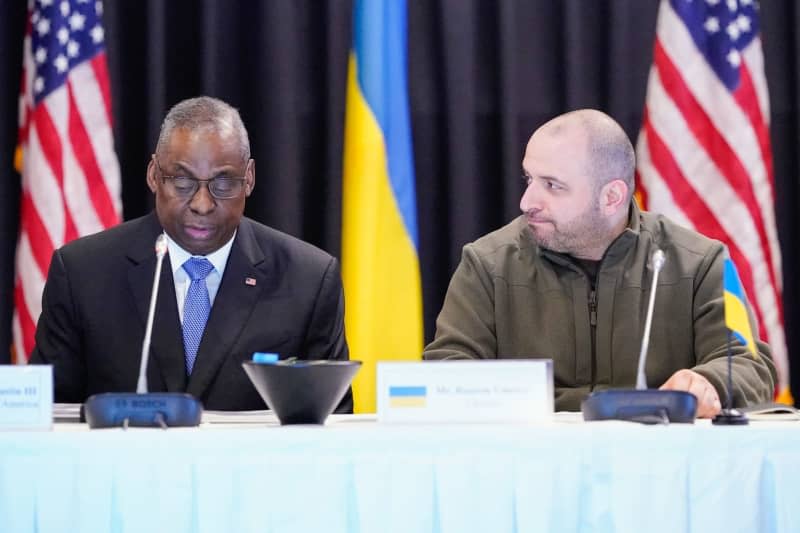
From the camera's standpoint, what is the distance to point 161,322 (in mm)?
3355

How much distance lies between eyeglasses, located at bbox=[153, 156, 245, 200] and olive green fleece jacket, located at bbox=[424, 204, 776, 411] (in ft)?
2.46

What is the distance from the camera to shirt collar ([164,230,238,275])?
11.3ft

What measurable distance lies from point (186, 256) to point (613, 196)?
1.29 metres

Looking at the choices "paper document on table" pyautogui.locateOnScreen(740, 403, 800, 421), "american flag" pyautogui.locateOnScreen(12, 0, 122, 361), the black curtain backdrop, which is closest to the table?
"paper document on table" pyautogui.locateOnScreen(740, 403, 800, 421)

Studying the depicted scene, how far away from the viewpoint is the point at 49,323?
3.44 meters

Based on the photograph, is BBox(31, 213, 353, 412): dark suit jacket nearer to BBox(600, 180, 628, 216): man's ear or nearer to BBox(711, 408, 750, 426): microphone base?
BBox(600, 180, 628, 216): man's ear

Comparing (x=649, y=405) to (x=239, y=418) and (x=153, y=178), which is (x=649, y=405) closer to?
(x=239, y=418)

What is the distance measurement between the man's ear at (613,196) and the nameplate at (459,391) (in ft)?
4.49

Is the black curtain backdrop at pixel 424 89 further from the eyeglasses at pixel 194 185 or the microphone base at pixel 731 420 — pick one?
the microphone base at pixel 731 420

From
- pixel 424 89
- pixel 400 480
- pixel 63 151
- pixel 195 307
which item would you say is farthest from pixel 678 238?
pixel 63 151

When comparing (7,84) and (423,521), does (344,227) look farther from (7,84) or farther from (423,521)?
(423,521)

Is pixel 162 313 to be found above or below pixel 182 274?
below

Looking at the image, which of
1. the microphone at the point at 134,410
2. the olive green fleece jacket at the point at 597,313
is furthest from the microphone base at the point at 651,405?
the olive green fleece jacket at the point at 597,313

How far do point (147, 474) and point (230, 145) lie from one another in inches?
60.5
